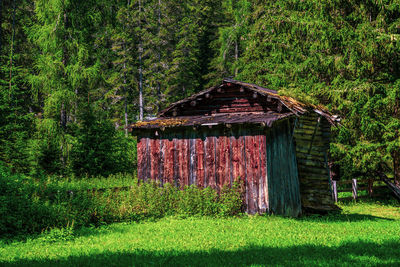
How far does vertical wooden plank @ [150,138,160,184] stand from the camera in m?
16.8

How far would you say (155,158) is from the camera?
55.3 ft

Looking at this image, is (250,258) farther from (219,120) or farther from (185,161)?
(185,161)

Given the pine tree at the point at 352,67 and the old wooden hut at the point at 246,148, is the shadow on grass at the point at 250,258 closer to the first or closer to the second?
the old wooden hut at the point at 246,148

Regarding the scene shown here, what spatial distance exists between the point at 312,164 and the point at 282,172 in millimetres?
3102

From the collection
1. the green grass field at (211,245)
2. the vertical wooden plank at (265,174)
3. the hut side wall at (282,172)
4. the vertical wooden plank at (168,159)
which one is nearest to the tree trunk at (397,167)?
the hut side wall at (282,172)

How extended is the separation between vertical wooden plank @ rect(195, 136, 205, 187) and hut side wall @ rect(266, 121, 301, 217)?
2774 millimetres

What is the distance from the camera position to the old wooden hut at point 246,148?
48.2 feet

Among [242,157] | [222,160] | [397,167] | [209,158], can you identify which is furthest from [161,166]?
[397,167]

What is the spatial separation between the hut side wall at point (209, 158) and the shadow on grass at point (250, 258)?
5.63m

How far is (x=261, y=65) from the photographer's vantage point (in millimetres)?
31875

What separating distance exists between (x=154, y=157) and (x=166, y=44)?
31.7 metres

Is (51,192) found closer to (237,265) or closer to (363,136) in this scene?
(237,265)

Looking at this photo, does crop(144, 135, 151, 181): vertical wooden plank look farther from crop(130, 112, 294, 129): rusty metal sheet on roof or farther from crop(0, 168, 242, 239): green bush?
crop(130, 112, 294, 129): rusty metal sheet on roof

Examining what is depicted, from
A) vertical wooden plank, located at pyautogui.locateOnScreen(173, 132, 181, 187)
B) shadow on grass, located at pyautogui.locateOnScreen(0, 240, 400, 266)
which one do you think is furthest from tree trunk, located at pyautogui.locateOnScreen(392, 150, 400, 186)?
shadow on grass, located at pyautogui.locateOnScreen(0, 240, 400, 266)
